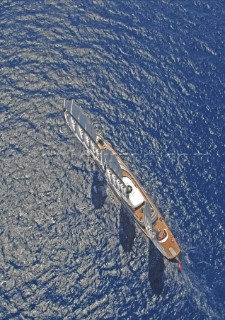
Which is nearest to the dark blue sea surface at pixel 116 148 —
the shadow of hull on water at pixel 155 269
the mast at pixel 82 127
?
the shadow of hull on water at pixel 155 269

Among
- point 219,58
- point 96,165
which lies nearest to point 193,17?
point 219,58

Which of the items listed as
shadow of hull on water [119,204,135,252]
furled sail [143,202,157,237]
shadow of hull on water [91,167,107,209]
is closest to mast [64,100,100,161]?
shadow of hull on water [91,167,107,209]

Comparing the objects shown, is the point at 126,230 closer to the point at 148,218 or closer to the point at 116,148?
the point at 148,218

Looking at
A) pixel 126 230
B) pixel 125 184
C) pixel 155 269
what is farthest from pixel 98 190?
pixel 155 269

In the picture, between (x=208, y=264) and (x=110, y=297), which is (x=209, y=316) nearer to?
(x=208, y=264)

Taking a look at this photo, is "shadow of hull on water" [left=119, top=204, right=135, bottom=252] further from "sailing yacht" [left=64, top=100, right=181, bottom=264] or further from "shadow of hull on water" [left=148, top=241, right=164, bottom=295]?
"shadow of hull on water" [left=148, top=241, right=164, bottom=295]

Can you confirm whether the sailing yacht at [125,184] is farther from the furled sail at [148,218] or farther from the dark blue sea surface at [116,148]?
the dark blue sea surface at [116,148]
